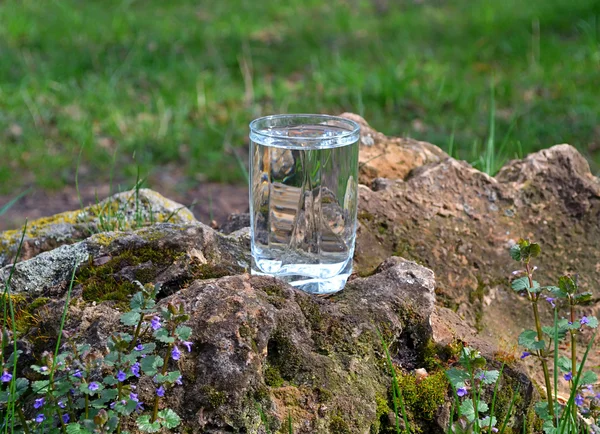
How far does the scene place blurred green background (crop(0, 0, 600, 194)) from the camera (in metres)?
5.88

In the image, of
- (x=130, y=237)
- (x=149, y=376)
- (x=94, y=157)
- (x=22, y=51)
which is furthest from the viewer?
(x=22, y=51)

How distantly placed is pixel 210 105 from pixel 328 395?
4.92 meters

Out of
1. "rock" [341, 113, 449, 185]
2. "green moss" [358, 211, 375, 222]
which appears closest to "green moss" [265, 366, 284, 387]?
"green moss" [358, 211, 375, 222]

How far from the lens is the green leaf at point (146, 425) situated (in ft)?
5.55

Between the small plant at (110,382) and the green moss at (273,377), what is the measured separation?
21 centimetres

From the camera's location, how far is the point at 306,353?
1.96 m

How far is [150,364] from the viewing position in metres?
1.72

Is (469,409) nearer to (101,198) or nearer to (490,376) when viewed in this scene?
(490,376)

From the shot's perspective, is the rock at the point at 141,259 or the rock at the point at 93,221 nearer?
the rock at the point at 141,259

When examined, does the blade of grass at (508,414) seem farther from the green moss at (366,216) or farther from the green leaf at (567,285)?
the green moss at (366,216)

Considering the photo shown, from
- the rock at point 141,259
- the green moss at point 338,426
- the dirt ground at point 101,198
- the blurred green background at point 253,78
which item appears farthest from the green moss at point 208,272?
the blurred green background at point 253,78

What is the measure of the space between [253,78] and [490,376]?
556 centimetres

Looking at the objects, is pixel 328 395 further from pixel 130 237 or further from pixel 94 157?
pixel 94 157

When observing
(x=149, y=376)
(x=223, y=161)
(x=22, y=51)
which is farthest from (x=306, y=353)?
(x=22, y=51)
